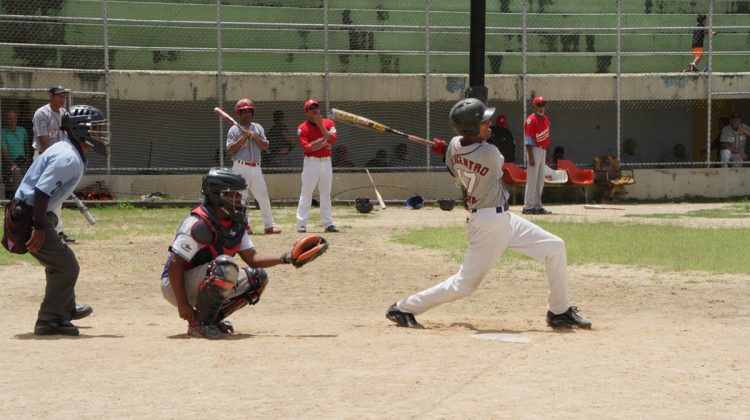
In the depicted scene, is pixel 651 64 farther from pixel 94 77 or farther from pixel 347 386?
pixel 347 386

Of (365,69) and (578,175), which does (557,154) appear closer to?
(578,175)

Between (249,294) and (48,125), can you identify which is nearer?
(249,294)

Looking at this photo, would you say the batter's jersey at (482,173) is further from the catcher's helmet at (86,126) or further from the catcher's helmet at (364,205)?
the catcher's helmet at (364,205)

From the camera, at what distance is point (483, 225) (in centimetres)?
833

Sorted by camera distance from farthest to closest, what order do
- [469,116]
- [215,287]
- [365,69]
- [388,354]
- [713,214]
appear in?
[365,69]
[713,214]
[469,116]
[215,287]
[388,354]

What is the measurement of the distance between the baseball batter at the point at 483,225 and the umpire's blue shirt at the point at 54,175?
9.16 feet

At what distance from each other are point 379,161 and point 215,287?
15633mm

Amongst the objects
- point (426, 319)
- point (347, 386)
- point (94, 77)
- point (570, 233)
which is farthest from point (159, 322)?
point (94, 77)

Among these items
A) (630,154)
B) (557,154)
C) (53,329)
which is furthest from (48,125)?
→ (630,154)

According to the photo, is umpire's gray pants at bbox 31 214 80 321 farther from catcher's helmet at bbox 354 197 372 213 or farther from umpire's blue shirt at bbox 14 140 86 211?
catcher's helmet at bbox 354 197 372 213

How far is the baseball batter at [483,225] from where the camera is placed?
8.34 meters

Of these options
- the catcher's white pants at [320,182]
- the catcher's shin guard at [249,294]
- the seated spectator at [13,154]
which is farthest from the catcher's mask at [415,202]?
the catcher's shin guard at [249,294]

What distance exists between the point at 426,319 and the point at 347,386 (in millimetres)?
3200

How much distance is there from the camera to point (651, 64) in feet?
82.9
